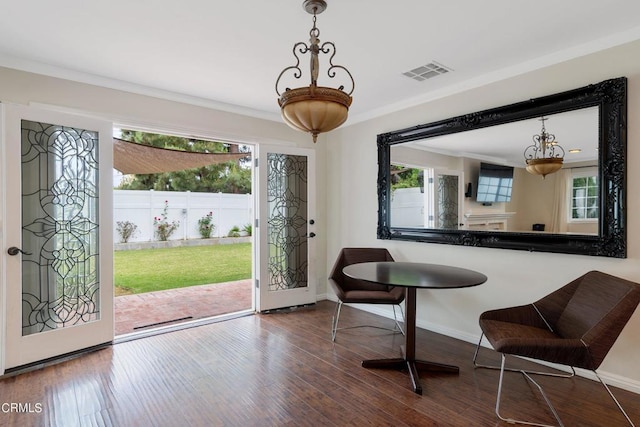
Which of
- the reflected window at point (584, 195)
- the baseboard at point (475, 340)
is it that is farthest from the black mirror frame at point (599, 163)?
the baseboard at point (475, 340)

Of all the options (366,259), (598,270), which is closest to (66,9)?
(366,259)

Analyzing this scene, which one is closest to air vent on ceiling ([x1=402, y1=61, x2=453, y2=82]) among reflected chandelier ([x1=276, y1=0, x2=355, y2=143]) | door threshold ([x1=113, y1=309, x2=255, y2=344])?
reflected chandelier ([x1=276, y1=0, x2=355, y2=143])

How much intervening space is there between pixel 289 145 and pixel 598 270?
347 centimetres

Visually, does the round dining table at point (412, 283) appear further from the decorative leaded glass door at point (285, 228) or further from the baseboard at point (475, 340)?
the decorative leaded glass door at point (285, 228)

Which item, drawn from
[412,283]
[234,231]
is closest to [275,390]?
[412,283]

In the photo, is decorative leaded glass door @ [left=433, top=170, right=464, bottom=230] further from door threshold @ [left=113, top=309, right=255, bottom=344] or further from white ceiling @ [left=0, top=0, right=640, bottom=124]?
door threshold @ [left=113, top=309, right=255, bottom=344]

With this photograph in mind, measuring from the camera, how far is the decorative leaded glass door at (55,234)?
2.64m

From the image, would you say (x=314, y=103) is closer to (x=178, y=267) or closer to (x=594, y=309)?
(x=594, y=309)

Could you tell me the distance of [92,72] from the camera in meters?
3.04

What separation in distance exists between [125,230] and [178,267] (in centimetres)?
237

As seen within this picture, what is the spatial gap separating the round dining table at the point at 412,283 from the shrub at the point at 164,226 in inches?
293

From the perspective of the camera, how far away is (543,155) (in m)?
2.79

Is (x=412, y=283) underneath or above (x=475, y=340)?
above

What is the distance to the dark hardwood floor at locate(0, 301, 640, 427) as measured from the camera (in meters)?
2.03
